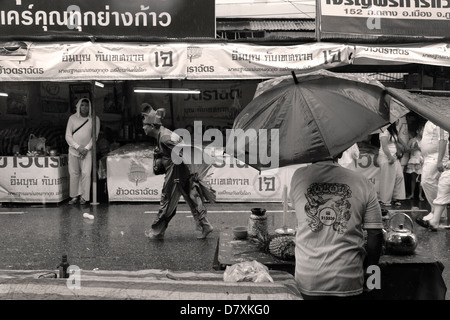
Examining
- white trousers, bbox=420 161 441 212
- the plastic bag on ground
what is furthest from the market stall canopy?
white trousers, bbox=420 161 441 212

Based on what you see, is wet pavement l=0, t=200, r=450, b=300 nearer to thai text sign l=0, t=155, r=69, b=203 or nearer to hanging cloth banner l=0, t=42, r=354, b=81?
thai text sign l=0, t=155, r=69, b=203

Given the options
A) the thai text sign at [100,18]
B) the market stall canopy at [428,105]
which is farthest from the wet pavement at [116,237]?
the thai text sign at [100,18]

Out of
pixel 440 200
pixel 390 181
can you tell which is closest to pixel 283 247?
pixel 440 200

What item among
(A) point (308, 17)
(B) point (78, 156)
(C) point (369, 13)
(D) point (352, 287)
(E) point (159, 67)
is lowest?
(D) point (352, 287)

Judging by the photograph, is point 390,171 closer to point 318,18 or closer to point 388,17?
point 388,17

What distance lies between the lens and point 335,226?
A: 325 centimetres

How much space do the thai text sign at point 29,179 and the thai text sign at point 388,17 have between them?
20.4ft

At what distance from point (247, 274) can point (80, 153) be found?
26.8 feet

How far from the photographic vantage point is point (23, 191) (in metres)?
10.7

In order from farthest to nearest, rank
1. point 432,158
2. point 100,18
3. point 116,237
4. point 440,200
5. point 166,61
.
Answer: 1. point 100,18
2. point 166,61
3. point 432,158
4. point 440,200
5. point 116,237

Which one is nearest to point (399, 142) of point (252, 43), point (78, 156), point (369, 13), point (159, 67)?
point (369, 13)

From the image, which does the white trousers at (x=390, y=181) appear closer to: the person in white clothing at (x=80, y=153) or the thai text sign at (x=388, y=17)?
the thai text sign at (x=388, y=17)
